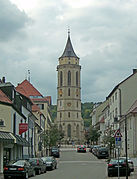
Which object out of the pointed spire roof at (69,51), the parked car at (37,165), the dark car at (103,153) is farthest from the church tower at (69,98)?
the parked car at (37,165)

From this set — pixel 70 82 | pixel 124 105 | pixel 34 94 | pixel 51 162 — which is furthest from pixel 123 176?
pixel 70 82

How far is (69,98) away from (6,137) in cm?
12802

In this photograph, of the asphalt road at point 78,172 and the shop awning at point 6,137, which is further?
the shop awning at point 6,137

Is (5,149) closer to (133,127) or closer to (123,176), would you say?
(123,176)

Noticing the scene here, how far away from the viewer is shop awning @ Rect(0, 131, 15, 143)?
30.4m

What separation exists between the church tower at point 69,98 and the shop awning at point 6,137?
4889 inches

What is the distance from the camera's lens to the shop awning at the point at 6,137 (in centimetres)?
3043

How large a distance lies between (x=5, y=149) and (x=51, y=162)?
5.22 meters

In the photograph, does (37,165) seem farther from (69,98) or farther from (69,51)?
(69,51)

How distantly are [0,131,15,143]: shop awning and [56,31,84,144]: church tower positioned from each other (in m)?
124

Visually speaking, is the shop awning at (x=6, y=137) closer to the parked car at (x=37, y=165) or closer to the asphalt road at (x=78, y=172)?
the parked car at (x=37, y=165)

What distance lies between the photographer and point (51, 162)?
37562mm

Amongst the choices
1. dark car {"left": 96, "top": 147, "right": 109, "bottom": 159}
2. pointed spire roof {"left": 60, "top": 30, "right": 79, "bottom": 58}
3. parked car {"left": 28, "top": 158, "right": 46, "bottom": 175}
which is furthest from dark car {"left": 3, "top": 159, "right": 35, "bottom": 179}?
pointed spire roof {"left": 60, "top": 30, "right": 79, "bottom": 58}

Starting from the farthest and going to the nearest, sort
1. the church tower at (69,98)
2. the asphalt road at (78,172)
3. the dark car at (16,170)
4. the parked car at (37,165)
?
the church tower at (69,98) < the parked car at (37,165) < the asphalt road at (78,172) < the dark car at (16,170)
